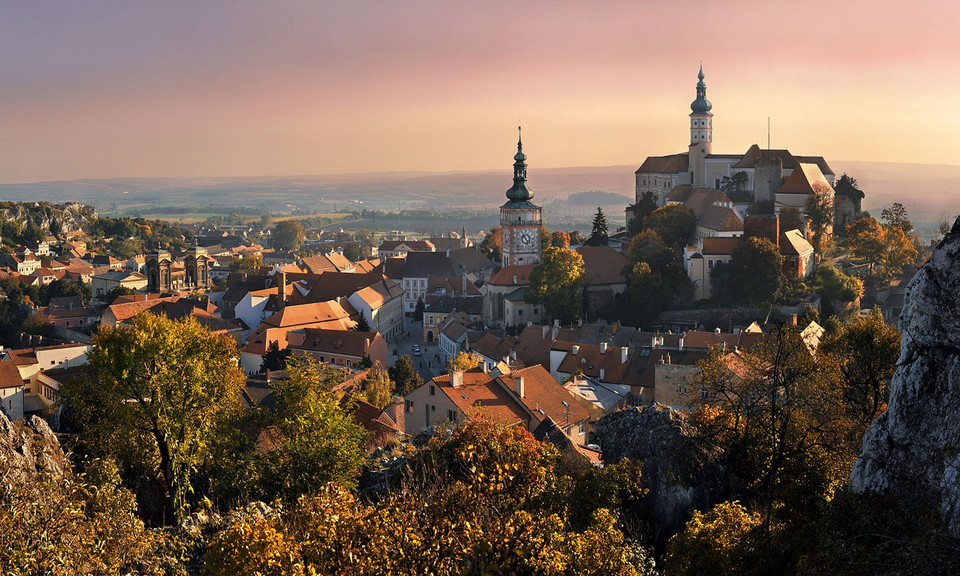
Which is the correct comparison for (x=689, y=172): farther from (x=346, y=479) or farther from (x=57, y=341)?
(x=346, y=479)

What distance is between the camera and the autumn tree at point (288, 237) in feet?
553

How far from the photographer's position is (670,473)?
16234 mm

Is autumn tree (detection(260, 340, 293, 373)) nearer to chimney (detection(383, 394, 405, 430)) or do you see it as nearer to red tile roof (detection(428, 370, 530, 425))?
chimney (detection(383, 394, 405, 430))

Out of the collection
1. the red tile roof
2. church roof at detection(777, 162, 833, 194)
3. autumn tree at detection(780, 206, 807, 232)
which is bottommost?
the red tile roof

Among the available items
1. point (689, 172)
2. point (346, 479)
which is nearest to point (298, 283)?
point (689, 172)

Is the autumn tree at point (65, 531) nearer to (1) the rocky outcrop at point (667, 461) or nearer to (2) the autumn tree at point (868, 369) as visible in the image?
(1) the rocky outcrop at point (667, 461)

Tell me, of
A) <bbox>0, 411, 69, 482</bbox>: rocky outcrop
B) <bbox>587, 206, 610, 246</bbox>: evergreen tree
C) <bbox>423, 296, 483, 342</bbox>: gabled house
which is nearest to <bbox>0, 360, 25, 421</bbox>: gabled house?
<bbox>0, 411, 69, 482</bbox>: rocky outcrop

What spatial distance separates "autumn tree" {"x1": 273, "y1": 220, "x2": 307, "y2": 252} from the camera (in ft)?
553

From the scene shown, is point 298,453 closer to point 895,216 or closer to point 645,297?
point 645,297

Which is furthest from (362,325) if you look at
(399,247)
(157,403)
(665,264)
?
(399,247)

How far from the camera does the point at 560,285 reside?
55375mm

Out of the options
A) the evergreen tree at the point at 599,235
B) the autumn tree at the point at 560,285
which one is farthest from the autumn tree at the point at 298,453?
the evergreen tree at the point at 599,235

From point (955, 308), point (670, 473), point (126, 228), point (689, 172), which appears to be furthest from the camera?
point (126, 228)

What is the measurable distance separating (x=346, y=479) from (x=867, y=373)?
33.5ft
